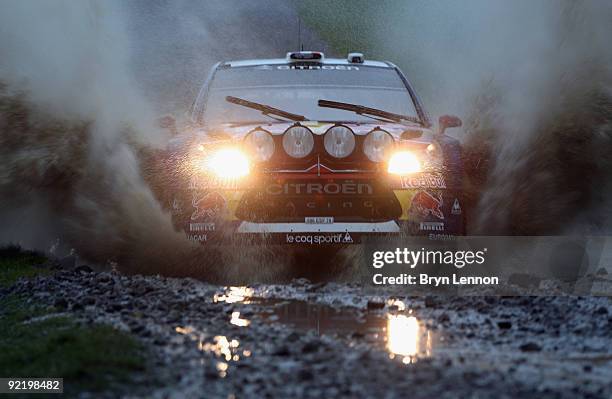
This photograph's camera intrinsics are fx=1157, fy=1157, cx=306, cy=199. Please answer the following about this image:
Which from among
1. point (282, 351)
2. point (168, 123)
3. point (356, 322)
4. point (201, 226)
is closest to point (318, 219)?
point (201, 226)

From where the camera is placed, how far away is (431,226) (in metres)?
7.11

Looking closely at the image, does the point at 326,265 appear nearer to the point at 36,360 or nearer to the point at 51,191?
the point at 51,191

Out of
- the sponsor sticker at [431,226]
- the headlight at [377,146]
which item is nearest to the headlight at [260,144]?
the headlight at [377,146]

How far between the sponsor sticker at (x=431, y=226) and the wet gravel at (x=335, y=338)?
1.70 ft

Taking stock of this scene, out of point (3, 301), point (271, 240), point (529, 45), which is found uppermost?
point (529, 45)

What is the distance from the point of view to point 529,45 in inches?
430

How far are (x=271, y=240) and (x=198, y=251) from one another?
649mm

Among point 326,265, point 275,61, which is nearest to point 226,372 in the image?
point 326,265

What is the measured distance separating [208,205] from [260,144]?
491mm

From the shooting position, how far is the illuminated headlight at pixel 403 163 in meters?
7.06

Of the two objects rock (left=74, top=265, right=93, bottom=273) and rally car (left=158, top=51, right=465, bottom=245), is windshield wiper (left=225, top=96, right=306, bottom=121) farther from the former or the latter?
rock (left=74, top=265, right=93, bottom=273)

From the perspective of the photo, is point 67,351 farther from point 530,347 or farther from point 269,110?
point 269,110

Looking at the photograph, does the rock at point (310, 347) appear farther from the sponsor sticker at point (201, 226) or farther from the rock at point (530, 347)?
the sponsor sticker at point (201, 226)

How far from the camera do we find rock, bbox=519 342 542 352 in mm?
5000
